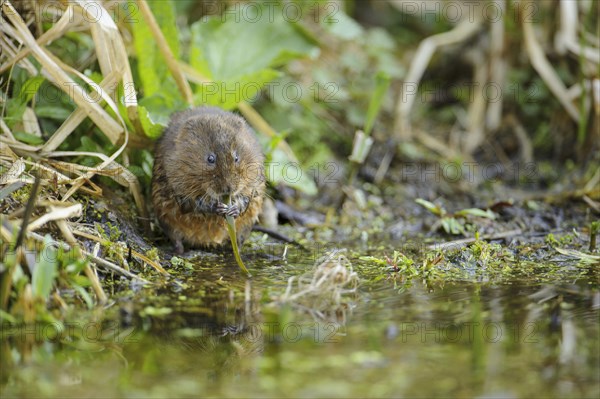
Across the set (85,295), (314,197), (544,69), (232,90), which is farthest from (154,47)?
(544,69)

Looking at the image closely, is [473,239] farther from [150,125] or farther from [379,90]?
[150,125]

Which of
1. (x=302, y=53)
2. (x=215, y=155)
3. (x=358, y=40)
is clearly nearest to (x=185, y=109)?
(x=215, y=155)

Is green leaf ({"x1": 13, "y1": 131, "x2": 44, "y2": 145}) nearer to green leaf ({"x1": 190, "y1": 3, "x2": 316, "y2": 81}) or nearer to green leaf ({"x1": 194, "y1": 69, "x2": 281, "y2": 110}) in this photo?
green leaf ({"x1": 194, "y1": 69, "x2": 281, "y2": 110})

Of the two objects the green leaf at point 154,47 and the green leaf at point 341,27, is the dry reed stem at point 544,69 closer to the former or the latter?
the green leaf at point 341,27

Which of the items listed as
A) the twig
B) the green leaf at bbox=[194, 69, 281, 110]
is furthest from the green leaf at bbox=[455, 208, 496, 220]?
the green leaf at bbox=[194, 69, 281, 110]

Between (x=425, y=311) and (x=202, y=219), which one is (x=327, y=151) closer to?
(x=202, y=219)

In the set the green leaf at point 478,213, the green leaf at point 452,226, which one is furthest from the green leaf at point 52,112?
the green leaf at point 478,213
